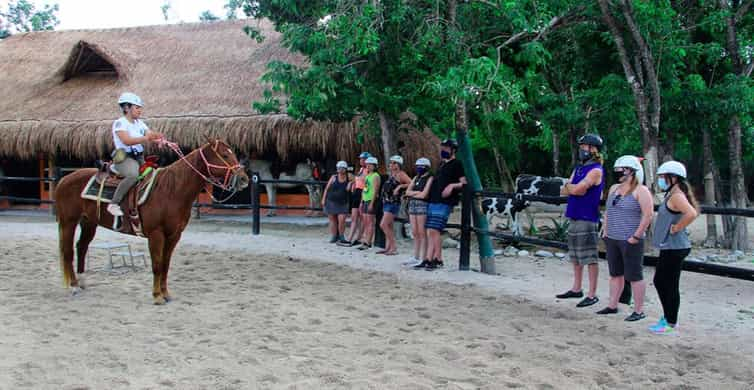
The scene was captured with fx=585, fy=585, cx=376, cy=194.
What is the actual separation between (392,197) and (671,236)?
4.07 metres

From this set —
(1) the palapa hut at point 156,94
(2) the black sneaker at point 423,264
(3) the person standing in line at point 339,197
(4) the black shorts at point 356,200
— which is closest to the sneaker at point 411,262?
(2) the black sneaker at point 423,264

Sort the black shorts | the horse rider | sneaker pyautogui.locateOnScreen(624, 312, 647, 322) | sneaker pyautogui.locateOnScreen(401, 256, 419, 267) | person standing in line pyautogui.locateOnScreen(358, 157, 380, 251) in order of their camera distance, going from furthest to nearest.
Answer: the black shorts < person standing in line pyautogui.locateOnScreen(358, 157, 380, 251) < sneaker pyautogui.locateOnScreen(401, 256, 419, 267) < the horse rider < sneaker pyautogui.locateOnScreen(624, 312, 647, 322)

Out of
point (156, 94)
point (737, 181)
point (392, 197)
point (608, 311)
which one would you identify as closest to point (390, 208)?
point (392, 197)

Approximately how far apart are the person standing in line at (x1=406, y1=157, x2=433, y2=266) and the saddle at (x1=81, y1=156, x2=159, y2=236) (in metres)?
2.93

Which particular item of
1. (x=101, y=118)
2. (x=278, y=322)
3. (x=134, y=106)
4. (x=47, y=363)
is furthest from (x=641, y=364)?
(x=101, y=118)

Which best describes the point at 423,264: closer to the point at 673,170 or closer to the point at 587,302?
the point at 587,302

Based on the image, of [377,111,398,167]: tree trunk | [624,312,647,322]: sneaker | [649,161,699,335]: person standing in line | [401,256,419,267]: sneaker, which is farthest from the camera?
[377,111,398,167]: tree trunk

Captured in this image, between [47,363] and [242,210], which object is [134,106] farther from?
[242,210]

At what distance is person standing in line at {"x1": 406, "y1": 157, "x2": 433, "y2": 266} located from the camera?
6.86m

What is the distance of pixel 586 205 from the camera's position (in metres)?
4.92

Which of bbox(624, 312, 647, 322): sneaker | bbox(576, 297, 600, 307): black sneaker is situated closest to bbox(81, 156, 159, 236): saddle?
bbox(576, 297, 600, 307): black sneaker

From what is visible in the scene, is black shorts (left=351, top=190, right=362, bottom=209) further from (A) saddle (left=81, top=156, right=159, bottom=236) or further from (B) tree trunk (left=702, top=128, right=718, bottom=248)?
(B) tree trunk (left=702, top=128, right=718, bottom=248)

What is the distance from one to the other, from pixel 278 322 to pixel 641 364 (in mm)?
A: 2582

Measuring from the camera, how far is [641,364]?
3.60 meters
